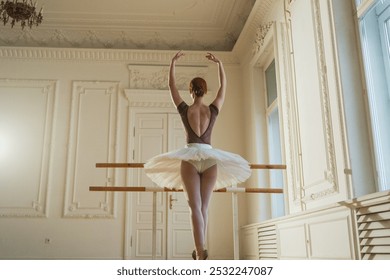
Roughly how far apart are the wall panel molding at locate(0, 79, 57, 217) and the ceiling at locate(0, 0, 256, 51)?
89 centimetres

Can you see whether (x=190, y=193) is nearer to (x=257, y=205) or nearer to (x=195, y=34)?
(x=257, y=205)

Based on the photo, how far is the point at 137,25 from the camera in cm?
715

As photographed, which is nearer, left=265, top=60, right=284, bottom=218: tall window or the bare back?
the bare back

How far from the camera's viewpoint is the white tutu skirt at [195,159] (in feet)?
9.52

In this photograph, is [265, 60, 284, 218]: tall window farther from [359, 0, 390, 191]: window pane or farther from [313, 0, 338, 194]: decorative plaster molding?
[359, 0, 390, 191]: window pane

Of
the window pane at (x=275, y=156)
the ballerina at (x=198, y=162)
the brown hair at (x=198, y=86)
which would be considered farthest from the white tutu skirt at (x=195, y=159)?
the window pane at (x=275, y=156)

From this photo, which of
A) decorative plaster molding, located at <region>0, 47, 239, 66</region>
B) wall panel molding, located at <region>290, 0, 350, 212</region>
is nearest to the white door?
decorative plaster molding, located at <region>0, 47, 239, 66</region>

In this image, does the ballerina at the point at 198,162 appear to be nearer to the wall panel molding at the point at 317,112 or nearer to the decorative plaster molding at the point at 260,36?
the wall panel molding at the point at 317,112

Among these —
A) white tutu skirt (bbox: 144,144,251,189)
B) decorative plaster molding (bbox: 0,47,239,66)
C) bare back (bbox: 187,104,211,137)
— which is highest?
decorative plaster molding (bbox: 0,47,239,66)

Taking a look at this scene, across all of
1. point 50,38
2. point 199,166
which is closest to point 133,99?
point 50,38

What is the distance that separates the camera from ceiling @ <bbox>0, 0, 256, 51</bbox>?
6637 millimetres

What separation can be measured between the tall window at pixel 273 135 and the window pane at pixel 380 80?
246 centimetres

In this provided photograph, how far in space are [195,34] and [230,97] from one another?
1.31 m

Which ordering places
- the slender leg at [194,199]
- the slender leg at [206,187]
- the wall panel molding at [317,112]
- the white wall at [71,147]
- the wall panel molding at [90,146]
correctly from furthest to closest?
the wall panel molding at [90,146]
the white wall at [71,147]
the wall panel molding at [317,112]
the slender leg at [206,187]
the slender leg at [194,199]
